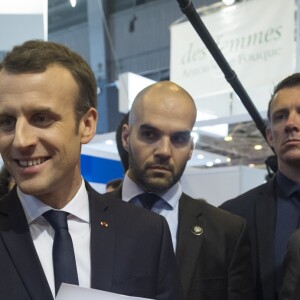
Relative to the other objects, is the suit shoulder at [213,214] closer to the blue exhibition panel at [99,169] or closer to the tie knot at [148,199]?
the tie knot at [148,199]

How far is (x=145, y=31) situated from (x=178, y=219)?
6.60 m

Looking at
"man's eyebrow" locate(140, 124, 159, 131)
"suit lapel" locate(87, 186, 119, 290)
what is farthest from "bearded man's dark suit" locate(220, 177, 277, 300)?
"suit lapel" locate(87, 186, 119, 290)

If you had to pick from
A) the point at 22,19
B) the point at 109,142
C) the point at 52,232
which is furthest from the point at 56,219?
the point at 109,142

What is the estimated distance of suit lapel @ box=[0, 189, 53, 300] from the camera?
3.56 ft

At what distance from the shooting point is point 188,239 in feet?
5.57

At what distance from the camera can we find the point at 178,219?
69.8 inches

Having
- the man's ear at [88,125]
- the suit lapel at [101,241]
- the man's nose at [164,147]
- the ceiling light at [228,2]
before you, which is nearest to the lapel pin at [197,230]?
the man's nose at [164,147]

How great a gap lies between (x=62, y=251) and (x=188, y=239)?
63 cm

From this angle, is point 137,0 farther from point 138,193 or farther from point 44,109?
point 44,109

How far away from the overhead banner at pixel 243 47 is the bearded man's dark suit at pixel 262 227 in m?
2.02

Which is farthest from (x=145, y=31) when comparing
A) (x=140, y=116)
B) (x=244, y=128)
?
(x=140, y=116)

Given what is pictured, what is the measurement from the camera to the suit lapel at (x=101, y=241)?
45.9 inches

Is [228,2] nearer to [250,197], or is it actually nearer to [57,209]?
[250,197]

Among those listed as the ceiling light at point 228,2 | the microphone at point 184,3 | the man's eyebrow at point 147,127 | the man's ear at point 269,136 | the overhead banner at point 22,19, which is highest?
the ceiling light at point 228,2
